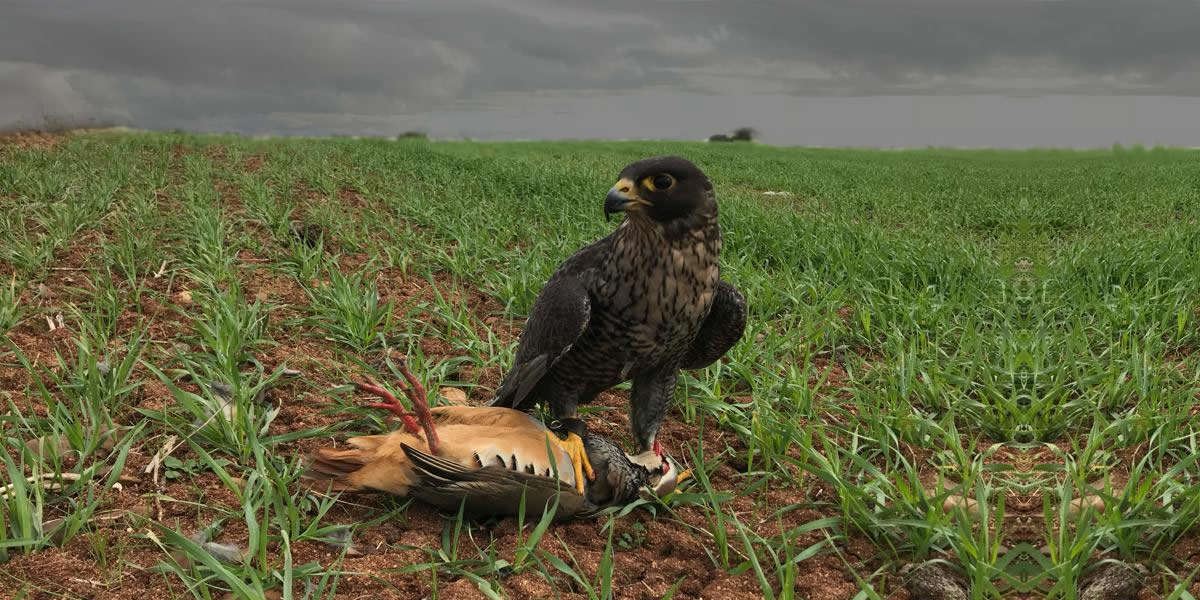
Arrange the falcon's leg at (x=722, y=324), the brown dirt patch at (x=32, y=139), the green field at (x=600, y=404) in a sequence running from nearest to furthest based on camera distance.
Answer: the green field at (x=600, y=404) → the falcon's leg at (x=722, y=324) → the brown dirt patch at (x=32, y=139)

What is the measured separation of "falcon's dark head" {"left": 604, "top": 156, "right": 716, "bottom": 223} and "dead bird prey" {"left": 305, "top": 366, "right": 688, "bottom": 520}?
2.73ft

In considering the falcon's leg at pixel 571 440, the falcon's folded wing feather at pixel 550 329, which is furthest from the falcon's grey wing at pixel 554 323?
the falcon's leg at pixel 571 440

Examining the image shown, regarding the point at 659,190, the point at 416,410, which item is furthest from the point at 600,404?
the point at 659,190

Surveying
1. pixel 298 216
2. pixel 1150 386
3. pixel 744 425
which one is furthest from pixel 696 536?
pixel 298 216

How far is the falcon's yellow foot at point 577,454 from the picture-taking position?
2922 millimetres

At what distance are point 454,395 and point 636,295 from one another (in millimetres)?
1330

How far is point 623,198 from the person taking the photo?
109 inches

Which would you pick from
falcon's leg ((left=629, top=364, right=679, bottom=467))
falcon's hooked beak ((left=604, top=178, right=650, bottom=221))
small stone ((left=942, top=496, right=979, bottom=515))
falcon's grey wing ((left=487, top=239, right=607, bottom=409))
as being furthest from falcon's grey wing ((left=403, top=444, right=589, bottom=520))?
small stone ((left=942, top=496, right=979, bottom=515))

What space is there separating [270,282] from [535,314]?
9.51 ft

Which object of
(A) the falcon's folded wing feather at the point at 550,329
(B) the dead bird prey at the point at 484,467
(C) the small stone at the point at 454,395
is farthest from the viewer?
(C) the small stone at the point at 454,395

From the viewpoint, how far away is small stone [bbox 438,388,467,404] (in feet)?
12.5

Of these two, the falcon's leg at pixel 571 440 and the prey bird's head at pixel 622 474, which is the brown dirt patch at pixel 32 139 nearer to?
the falcon's leg at pixel 571 440

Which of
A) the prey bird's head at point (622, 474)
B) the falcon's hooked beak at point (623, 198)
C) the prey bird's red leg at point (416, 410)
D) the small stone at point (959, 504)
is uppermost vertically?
the falcon's hooked beak at point (623, 198)

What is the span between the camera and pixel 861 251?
20.5 feet
